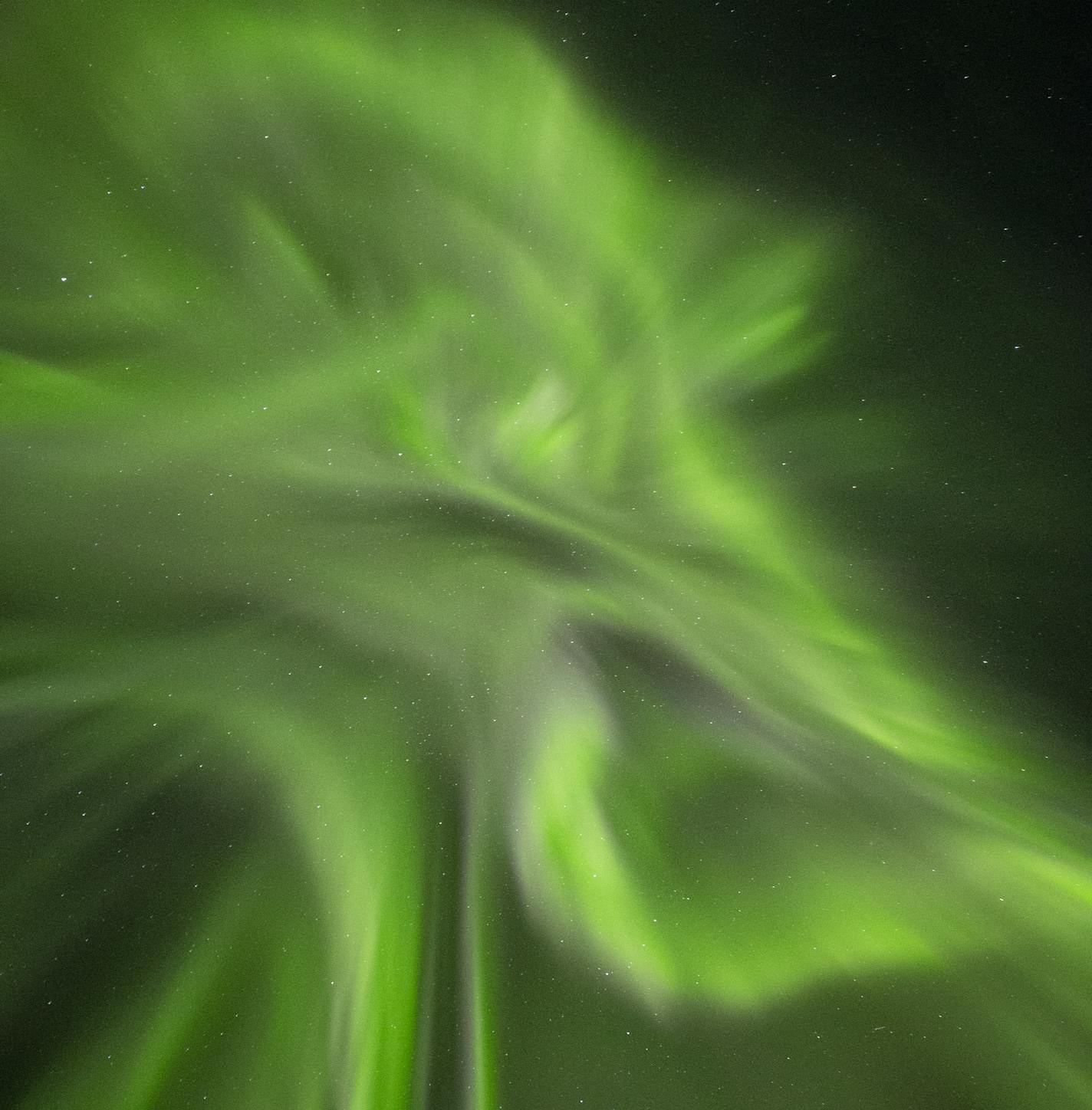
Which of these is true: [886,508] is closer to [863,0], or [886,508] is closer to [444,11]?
[863,0]

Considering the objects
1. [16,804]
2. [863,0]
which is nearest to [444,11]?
[863,0]

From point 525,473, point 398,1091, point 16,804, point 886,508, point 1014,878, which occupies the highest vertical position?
point 525,473

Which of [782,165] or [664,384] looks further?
[664,384]

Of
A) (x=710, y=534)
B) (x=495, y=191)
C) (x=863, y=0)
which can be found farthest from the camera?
(x=710, y=534)

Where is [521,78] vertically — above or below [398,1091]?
above

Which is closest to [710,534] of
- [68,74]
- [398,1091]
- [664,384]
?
[664,384]

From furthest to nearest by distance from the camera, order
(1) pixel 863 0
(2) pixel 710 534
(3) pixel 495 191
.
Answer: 1. (2) pixel 710 534
2. (3) pixel 495 191
3. (1) pixel 863 0
